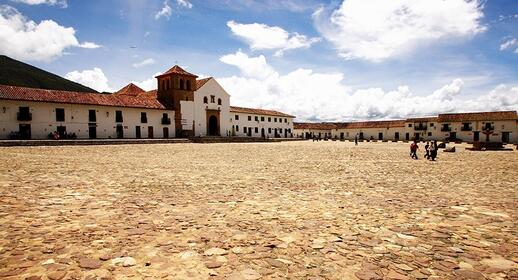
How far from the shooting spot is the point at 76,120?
34.4 meters

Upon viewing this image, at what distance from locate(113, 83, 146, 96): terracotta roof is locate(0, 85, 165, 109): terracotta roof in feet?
25.0

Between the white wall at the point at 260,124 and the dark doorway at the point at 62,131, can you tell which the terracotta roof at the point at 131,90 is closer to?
the dark doorway at the point at 62,131

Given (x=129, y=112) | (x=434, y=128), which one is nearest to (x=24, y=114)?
(x=129, y=112)

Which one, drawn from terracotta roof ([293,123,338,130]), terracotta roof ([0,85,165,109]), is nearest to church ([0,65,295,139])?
terracotta roof ([0,85,165,109])

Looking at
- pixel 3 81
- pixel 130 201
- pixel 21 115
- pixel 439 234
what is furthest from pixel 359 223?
pixel 3 81

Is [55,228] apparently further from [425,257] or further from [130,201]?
[425,257]

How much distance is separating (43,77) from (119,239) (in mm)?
141115

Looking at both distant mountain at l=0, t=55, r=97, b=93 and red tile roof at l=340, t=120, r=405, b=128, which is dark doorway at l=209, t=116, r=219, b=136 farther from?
distant mountain at l=0, t=55, r=97, b=93

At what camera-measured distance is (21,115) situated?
100ft

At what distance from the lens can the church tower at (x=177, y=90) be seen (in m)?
43.4

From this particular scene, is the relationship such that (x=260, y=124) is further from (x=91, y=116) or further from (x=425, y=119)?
(x=425, y=119)

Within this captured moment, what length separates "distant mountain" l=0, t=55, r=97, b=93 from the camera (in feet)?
333

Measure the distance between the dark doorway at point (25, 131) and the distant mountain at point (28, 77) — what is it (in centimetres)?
8791

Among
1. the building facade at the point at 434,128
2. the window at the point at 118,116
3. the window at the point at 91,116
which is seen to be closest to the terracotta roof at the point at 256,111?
the building facade at the point at 434,128
